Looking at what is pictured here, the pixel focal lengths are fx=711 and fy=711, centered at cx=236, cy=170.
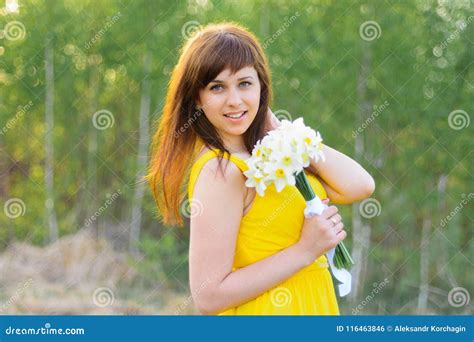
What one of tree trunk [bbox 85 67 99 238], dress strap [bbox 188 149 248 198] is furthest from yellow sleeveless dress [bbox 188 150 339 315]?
tree trunk [bbox 85 67 99 238]

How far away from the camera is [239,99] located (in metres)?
1.48

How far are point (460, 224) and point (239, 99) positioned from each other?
10.8 ft

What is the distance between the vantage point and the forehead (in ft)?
4.83

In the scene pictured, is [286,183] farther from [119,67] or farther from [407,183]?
[119,67]

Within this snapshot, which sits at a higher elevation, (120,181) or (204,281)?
(120,181)

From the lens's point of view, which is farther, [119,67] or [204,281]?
[119,67]

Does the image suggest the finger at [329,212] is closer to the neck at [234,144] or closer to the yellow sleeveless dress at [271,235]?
the yellow sleeveless dress at [271,235]

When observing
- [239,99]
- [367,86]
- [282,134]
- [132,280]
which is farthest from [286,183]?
[132,280]

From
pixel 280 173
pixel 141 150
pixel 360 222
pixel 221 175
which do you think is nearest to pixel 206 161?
pixel 221 175

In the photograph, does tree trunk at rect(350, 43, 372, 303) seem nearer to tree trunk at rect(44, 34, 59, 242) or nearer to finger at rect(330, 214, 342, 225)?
tree trunk at rect(44, 34, 59, 242)

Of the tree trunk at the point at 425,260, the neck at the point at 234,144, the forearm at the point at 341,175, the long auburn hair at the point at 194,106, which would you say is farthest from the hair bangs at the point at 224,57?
the tree trunk at the point at 425,260

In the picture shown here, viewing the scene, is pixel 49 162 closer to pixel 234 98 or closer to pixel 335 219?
pixel 234 98

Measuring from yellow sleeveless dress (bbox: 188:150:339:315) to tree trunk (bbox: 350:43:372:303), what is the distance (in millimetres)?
3002

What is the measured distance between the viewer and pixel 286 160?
143 centimetres
